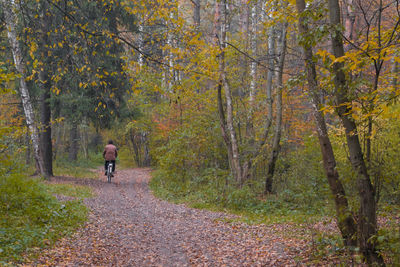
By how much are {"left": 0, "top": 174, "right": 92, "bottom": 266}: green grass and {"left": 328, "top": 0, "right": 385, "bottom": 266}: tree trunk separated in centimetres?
454

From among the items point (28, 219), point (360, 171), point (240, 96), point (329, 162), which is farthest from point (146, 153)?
point (360, 171)

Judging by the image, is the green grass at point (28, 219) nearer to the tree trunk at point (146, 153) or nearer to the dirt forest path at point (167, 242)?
the dirt forest path at point (167, 242)

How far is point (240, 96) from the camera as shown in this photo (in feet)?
44.6

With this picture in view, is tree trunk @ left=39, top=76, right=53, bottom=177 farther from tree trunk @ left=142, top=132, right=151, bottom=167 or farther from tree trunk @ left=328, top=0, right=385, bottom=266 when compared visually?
tree trunk @ left=328, top=0, right=385, bottom=266

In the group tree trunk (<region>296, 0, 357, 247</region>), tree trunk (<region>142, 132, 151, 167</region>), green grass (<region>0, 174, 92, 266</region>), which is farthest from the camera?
tree trunk (<region>142, 132, 151, 167</region>)

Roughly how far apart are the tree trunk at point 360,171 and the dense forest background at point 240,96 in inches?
0.6

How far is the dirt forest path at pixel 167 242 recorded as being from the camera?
18.1 feet

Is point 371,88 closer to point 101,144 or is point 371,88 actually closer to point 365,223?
point 365,223

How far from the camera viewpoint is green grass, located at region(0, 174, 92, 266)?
4.96m

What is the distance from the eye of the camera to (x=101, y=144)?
35.0 m

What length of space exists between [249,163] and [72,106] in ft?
30.5

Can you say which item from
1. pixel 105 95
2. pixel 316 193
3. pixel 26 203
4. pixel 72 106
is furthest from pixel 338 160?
pixel 72 106

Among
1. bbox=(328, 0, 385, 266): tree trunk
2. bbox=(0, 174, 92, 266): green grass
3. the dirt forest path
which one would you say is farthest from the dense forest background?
the dirt forest path

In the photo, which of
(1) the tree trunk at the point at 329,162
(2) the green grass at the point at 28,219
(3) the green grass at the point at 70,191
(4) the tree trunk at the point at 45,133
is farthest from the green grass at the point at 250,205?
(4) the tree trunk at the point at 45,133
